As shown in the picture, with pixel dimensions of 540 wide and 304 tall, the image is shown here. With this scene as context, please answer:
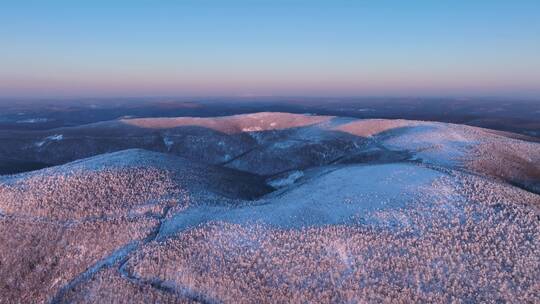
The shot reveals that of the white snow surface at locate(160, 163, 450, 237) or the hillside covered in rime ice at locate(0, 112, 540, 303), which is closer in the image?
the hillside covered in rime ice at locate(0, 112, 540, 303)

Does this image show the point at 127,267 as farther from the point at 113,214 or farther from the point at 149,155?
the point at 149,155

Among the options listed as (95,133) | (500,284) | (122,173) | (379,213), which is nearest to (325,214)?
(379,213)

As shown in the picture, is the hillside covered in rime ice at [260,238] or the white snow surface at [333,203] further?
the white snow surface at [333,203]

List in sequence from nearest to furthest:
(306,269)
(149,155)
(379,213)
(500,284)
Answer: (500,284) → (306,269) → (379,213) → (149,155)

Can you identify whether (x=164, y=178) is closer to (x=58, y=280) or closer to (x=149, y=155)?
(x=149, y=155)

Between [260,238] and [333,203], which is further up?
[333,203]

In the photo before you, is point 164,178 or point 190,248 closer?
point 190,248

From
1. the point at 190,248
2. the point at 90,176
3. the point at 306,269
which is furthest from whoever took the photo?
the point at 90,176

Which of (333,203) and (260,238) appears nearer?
(260,238)

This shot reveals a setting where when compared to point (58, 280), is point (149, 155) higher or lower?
higher
